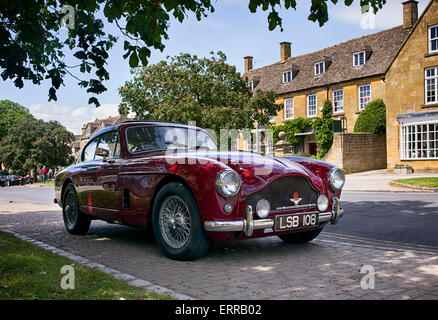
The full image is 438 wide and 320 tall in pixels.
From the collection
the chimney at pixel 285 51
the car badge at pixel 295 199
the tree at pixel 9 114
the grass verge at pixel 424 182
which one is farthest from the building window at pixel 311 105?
the tree at pixel 9 114

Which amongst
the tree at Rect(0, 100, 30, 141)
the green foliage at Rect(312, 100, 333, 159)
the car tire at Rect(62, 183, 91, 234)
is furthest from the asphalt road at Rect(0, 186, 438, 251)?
the tree at Rect(0, 100, 30, 141)

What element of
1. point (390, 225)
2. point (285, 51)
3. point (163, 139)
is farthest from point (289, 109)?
point (163, 139)

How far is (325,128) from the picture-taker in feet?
113

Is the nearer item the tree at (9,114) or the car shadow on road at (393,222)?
the car shadow on road at (393,222)

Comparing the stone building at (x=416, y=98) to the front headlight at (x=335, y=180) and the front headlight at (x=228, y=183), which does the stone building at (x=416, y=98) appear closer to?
the front headlight at (x=335, y=180)

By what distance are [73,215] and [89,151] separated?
3.67 ft

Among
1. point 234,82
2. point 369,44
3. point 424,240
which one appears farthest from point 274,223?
point 369,44

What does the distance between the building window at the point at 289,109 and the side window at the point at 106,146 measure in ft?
109

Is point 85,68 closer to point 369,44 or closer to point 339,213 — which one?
point 339,213

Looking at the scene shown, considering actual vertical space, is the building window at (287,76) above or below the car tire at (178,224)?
above

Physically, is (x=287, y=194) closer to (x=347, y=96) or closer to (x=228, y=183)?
(x=228, y=183)

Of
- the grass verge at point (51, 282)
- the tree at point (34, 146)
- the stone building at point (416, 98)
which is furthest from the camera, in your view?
the tree at point (34, 146)

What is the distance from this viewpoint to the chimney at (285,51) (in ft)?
144
